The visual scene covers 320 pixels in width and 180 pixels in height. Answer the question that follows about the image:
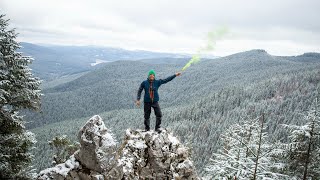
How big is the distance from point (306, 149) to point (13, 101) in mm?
14245

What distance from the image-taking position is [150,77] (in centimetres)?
1541

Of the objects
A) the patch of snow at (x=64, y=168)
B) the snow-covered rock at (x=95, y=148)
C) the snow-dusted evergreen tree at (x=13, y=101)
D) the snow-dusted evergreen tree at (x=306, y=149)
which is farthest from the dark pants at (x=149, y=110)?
the snow-dusted evergreen tree at (x=306, y=149)

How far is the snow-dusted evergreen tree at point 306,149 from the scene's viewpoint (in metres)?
13.2

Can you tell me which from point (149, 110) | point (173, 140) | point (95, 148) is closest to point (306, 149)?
point (173, 140)

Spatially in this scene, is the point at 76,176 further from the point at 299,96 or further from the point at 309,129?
the point at 299,96

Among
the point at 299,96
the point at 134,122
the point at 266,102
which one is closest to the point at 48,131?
the point at 134,122

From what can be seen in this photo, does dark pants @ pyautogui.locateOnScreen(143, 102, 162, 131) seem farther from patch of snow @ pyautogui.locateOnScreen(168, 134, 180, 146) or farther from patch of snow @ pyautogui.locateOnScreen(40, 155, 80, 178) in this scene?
patch of snow @ pyautogui.locateOnScreen(40, 155, 80, 178)

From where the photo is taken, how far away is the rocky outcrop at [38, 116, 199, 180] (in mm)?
12203

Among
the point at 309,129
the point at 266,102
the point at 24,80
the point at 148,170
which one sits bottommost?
the point at 266,102

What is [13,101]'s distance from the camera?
12.7 m

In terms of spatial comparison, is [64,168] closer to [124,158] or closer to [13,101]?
[124,158]

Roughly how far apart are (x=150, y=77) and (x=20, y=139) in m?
7.15

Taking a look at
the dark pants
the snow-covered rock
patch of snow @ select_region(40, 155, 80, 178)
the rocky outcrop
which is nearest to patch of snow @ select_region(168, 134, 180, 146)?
the rocky outcrop

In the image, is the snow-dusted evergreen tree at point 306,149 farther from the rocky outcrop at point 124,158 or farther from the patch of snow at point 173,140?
the patch of snow at point 173,140
